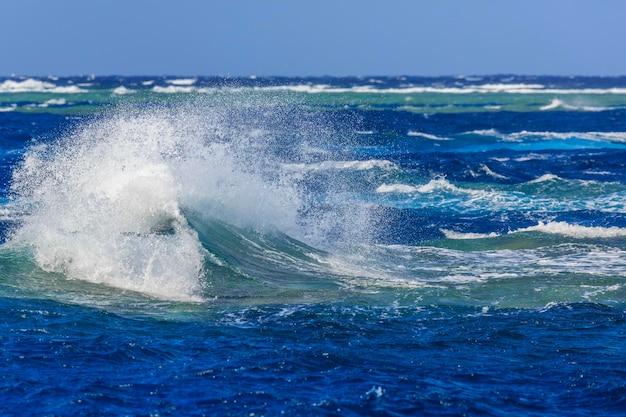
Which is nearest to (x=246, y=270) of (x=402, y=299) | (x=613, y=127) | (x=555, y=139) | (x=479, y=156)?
(x=402, y=299)

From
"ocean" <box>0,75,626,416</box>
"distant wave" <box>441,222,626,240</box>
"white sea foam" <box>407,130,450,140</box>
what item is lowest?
"white sea foam" <box>407,130,450,140</box>

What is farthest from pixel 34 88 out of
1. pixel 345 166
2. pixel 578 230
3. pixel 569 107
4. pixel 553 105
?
pixel 578 230

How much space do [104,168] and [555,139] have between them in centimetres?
3349

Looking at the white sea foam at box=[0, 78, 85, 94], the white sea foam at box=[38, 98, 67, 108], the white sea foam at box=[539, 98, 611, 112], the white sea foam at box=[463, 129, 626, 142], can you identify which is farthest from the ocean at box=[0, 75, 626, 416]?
the white sea foam at box=[0, 78, 85, 94]

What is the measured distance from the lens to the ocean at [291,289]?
29.8ft

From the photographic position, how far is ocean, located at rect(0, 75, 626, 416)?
909 centimetres

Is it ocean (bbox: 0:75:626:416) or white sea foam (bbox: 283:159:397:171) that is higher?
ocean (bbox: 0:75:626:416)

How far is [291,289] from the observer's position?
13.6 m

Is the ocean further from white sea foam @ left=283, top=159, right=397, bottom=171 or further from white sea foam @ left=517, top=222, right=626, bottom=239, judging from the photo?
white sea foam @ left=283, top=159, right=397, bottom=171

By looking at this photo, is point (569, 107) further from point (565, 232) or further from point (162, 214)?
point (162, 214)

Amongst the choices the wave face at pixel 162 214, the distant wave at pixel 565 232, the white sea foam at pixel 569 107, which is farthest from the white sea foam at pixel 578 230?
the white sea foam at pixel 569 107

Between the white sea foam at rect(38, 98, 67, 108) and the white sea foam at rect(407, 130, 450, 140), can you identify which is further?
the white sea foam at rect(38, 98, 67, 108)

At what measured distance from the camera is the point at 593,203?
24.4 meters

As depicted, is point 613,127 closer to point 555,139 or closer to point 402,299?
point 555,139
